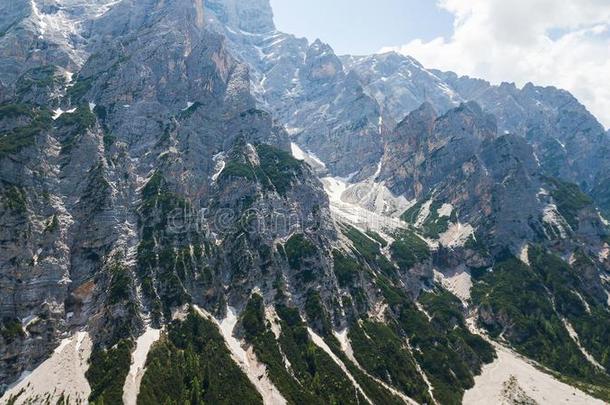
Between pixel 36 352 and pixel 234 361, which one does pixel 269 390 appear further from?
pixel 36 352

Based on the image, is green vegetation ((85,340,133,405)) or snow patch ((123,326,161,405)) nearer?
green vegetation ((85,340,133,405))

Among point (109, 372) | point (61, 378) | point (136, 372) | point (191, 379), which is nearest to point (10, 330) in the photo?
point (61, 378)

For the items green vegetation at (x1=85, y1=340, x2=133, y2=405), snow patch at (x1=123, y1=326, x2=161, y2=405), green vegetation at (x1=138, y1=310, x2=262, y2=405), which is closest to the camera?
green vegetation at (x1=85, y1=340, x2=133, y2=405)

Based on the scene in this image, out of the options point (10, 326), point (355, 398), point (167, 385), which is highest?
point (10, 326)

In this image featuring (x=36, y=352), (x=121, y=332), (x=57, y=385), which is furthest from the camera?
(x=121, y=332)

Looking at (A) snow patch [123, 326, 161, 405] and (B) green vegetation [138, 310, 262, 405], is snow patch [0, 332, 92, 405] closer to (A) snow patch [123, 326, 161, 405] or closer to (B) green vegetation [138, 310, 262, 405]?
(A) snow patch [123, 326, 161, 405]

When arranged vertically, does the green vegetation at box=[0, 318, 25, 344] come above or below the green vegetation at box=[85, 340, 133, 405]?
above

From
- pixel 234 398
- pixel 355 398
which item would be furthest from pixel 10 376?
pixel 355 398

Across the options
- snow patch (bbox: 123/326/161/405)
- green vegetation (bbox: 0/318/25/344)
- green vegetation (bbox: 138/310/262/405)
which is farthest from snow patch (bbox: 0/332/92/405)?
green vegetation (bbox: 138/310/262/405)
